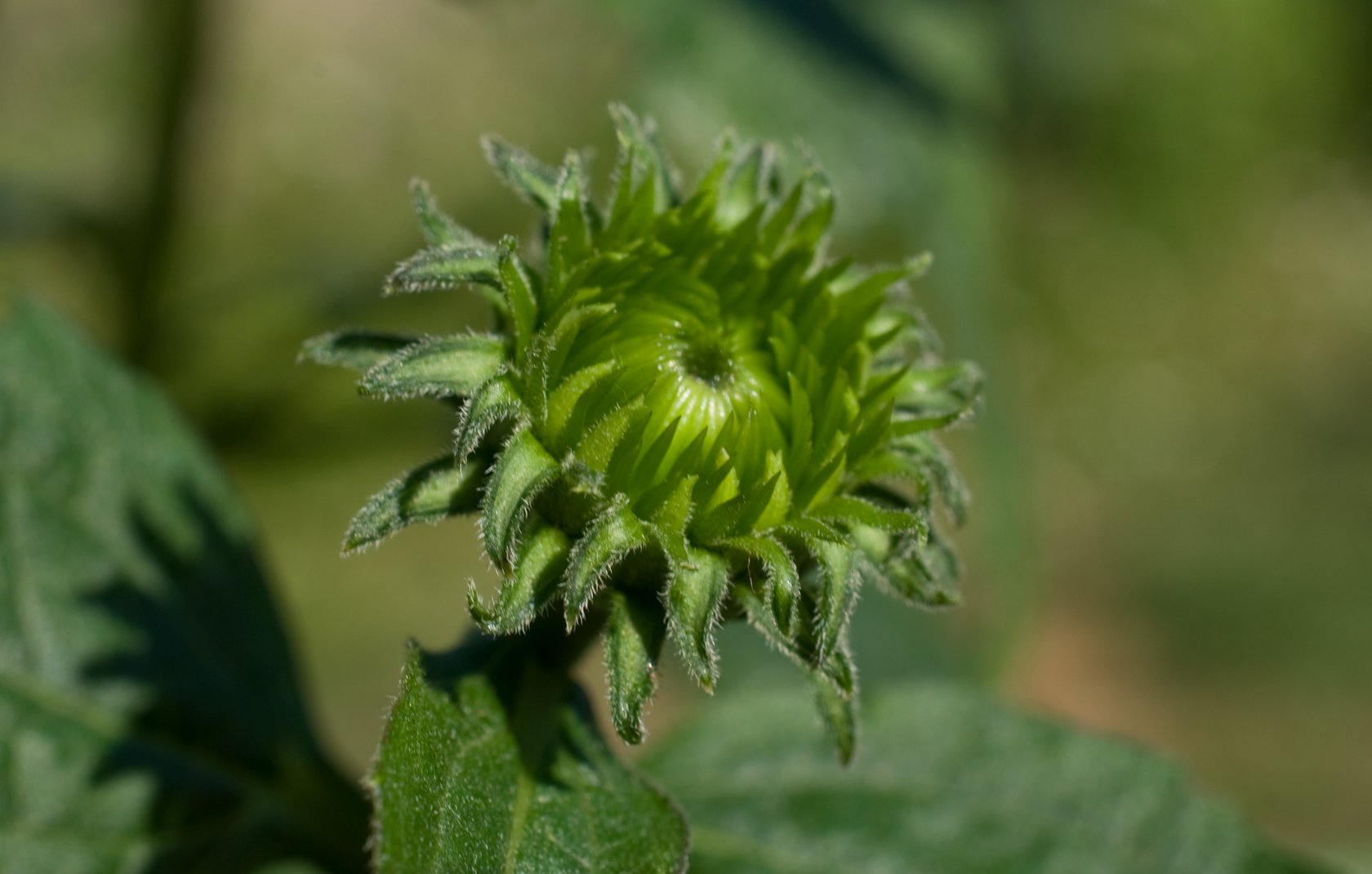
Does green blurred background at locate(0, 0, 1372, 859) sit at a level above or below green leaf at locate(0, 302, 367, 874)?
above

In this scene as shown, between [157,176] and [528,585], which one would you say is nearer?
[528,585]

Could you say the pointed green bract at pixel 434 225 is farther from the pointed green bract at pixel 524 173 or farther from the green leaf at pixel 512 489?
the green leaf at pixel 512 489

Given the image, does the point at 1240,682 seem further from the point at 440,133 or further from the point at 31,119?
the point at 31,119

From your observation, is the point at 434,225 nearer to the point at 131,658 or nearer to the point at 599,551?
the point at 599,551

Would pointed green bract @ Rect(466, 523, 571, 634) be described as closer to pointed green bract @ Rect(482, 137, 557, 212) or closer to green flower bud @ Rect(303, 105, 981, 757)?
green flower bud @ Rect(303, 105, 981, 757)

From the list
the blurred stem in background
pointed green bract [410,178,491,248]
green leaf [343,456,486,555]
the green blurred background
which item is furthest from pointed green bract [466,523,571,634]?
the blurred stem in background

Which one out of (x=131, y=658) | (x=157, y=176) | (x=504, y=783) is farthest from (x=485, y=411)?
(x=157, y=176)
